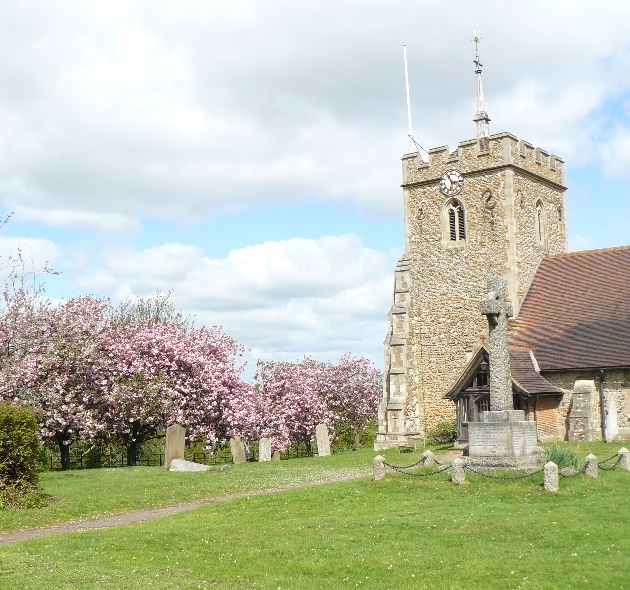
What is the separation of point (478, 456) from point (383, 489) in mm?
2395

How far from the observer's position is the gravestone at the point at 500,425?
1717 cm

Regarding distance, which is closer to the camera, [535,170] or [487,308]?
[487,308]

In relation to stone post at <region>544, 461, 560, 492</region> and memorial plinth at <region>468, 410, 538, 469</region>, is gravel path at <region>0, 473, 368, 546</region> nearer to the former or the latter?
memorial plinth at <region>468, 410, 538, 469</region>

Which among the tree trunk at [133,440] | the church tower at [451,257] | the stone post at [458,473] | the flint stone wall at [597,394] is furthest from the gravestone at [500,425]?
the tree trunk at [133,440]

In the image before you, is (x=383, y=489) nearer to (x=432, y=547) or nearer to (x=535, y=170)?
(x=432, y=547)

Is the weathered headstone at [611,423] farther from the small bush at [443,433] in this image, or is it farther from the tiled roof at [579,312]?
the small bush at [443,433]

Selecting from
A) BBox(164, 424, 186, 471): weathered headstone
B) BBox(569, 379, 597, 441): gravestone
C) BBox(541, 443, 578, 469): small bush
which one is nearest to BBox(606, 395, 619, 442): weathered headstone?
BBox(569, 379, 597, 441): gravestone

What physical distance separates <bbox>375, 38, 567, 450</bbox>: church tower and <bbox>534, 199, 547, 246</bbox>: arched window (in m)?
0.04

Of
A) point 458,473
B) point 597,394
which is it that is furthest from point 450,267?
point 458,473

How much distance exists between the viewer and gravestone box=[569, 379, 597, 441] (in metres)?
26.8

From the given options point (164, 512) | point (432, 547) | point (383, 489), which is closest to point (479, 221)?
point (383, 489)

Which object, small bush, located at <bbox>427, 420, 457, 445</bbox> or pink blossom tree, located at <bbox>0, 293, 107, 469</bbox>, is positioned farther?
small bush, located at <bbox>427, 420, 457, 445</bbox>

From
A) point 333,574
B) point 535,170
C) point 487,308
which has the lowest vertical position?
point 333,574

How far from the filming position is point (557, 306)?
30953 mm
